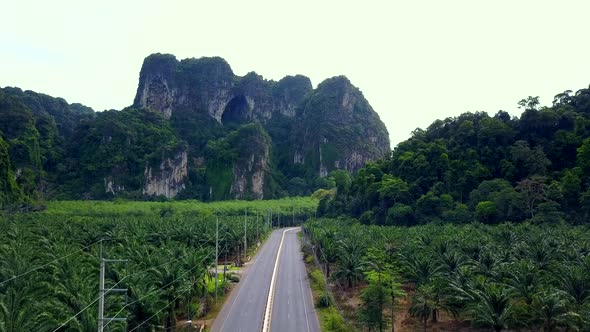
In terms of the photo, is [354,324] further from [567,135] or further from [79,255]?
[567,135]

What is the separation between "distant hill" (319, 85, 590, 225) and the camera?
7944 cm

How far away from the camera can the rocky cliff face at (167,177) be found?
6772 inches

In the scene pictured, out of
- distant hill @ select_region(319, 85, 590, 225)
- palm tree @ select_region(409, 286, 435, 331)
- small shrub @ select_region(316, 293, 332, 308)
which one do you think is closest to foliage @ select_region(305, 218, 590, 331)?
palm tree @ select_region(409, 286, 435, 331)

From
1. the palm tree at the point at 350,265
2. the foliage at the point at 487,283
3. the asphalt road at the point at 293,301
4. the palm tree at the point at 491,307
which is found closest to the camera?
the palm tree at the point at 491,307

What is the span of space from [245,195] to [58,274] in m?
148

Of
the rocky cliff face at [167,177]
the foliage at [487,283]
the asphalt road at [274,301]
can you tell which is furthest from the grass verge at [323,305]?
the rocky cliff face at [167,177]

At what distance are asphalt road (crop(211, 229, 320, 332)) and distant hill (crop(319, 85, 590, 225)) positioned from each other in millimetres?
32611

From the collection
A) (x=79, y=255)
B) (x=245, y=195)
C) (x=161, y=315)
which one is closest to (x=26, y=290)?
(x=161, y=315)

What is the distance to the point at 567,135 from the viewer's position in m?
90.1

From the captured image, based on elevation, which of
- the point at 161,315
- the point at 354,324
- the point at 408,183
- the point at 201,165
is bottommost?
the point at 354,324

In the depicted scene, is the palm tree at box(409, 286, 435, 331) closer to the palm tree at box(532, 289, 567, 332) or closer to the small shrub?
the palm tree at box(532, 289, 567, 332)

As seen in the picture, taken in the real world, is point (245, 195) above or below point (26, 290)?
above

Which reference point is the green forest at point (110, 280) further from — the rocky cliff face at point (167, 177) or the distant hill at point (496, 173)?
the rocky cliff face at point (167, 177)

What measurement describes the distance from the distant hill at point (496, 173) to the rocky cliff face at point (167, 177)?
8251 cm
